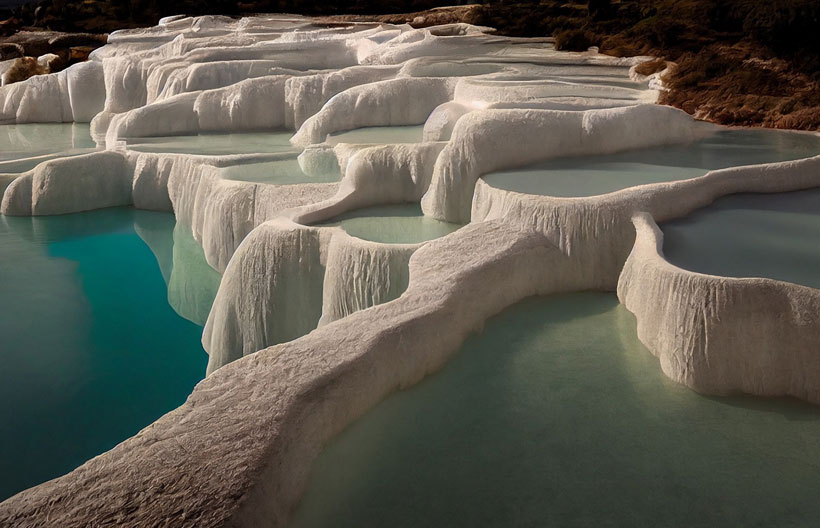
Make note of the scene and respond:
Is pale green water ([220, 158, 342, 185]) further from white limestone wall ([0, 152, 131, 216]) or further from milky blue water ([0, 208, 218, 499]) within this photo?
white limestone wall ([0, 152, 131, 216])

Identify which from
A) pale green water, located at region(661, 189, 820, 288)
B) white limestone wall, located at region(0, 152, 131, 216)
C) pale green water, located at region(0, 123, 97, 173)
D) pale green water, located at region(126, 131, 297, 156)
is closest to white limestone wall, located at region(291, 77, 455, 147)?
pale green water, located at region(126, 131, 297, 156)

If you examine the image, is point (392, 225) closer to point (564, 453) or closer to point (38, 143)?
point (564, 453)

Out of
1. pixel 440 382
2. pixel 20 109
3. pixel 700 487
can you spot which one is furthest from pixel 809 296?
pixel 20 109

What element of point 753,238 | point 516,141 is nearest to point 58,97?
point 516,141

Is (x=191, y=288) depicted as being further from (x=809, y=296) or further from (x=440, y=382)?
(x=809, y=296)

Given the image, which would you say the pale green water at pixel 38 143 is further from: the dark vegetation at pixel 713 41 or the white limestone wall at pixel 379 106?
the dark vegetation at pixel 713 41

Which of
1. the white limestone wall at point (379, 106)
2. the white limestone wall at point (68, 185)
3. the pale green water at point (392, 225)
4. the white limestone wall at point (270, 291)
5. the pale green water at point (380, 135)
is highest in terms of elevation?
→ the white limestone wall at point (379, 106)

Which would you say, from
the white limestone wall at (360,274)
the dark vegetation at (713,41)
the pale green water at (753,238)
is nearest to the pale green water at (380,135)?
the dark vegetation at (713,41)

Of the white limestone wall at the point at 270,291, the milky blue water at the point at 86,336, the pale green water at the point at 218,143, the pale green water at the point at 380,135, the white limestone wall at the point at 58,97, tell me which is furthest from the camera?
the white limestone wall at the point at 58,97
